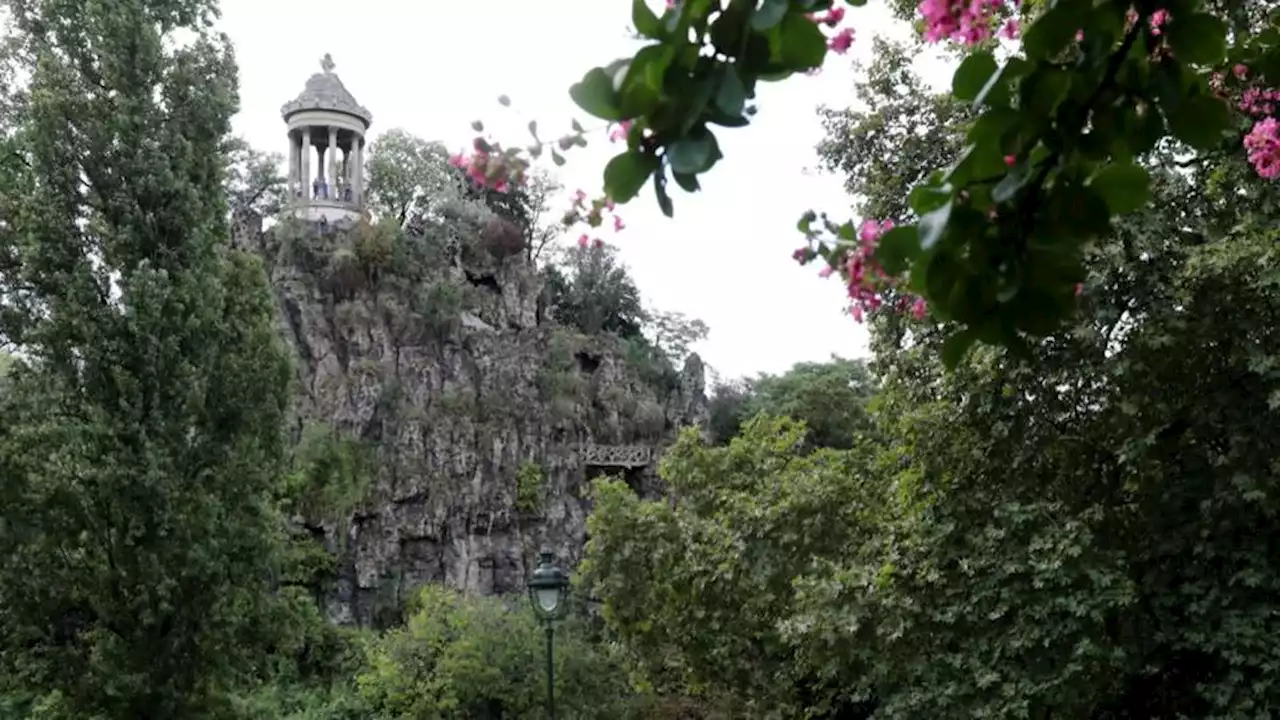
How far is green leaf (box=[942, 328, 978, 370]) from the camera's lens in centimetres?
132

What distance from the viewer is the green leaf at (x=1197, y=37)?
1.23 metres

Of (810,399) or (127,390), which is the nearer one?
(127,390)

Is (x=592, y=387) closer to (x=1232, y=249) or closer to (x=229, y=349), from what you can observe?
(x=229, y=349)

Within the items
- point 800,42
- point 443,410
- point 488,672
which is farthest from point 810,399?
point 800,42

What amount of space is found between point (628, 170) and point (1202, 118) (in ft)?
2.13

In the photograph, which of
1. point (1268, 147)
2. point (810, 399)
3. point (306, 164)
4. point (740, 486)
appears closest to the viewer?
point (1268, 147)

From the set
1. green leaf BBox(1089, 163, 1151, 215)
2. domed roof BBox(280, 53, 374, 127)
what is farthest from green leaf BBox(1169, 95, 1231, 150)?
domed roof BBox(280, 53, 374, 127)

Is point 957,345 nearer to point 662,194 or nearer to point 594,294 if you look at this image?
point 662,194

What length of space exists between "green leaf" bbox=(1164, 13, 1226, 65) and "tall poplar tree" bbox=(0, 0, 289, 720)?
8052 mm

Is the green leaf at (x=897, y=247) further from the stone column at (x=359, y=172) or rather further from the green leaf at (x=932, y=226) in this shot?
the stone column at (x=359, y=172)

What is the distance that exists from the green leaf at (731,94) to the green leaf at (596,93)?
10 cm

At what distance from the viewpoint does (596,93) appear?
1146 millimetres

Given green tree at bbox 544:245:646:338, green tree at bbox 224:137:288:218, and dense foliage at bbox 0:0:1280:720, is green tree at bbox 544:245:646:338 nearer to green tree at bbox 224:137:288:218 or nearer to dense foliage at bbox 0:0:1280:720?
green tree at bbox 224:137:288:218

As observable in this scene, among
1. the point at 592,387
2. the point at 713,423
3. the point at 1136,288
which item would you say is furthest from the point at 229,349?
the point at 713,423
